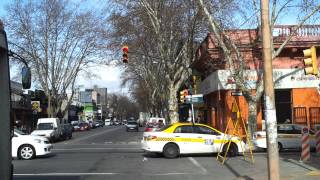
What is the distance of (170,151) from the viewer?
2352 cm

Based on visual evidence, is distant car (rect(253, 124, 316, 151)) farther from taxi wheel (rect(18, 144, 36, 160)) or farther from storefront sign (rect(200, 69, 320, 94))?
taxi wheel (rect(18, 144, 36, 160))

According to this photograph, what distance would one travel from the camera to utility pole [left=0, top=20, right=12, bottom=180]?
8.60 m

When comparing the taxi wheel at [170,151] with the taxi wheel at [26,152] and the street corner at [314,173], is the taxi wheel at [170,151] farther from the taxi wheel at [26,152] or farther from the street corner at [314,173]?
the street corner at [314,173]

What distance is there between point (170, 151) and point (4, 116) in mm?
Answer: 15254

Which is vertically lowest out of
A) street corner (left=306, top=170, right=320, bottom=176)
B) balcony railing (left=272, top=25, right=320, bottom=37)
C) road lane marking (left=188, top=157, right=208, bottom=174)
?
road lane marking (left=188, top=157, right=208, bottom=174)

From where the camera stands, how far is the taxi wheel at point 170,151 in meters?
23.5

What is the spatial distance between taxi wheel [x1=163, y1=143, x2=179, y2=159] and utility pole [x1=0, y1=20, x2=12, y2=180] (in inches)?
589

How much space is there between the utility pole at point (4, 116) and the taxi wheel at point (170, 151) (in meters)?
15.0

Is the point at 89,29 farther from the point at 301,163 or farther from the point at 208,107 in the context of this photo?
the point at 301,163

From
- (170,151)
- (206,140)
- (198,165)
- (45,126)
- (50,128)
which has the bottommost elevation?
(198,165)

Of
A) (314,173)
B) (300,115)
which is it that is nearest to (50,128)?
(300,115)

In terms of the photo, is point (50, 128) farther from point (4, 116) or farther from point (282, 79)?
point (4, 116)

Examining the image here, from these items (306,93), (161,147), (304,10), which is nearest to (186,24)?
(306,93)

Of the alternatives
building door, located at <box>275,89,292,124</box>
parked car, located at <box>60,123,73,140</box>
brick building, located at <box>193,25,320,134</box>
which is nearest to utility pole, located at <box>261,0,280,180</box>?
brick building, located at <box>193,25,320,134</box>
